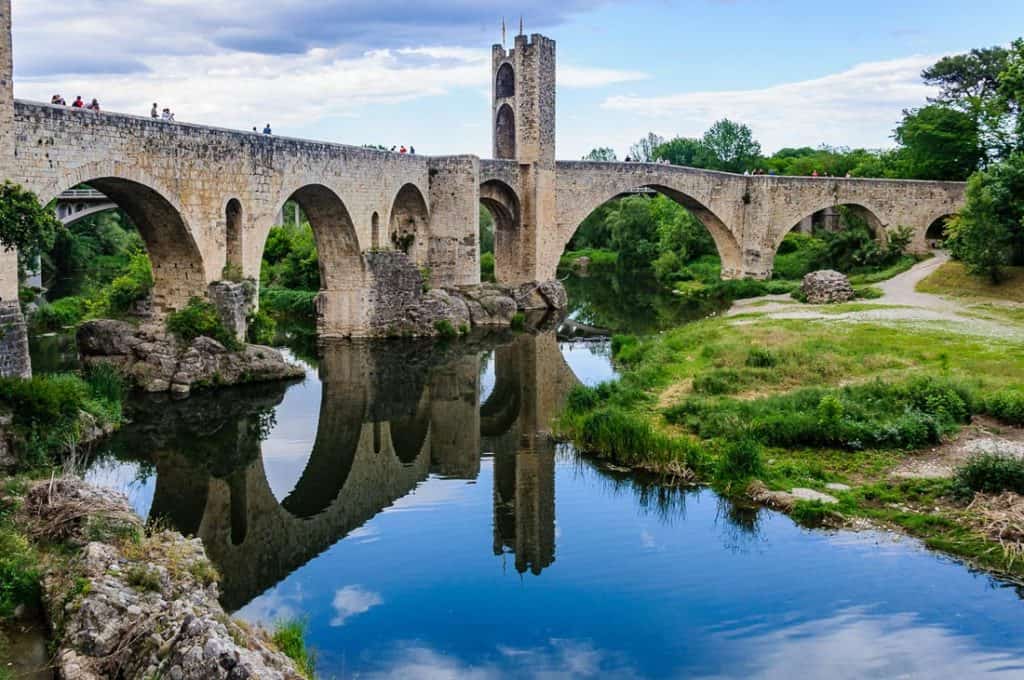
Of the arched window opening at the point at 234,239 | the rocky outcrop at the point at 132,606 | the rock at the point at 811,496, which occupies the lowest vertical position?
the rock at the point at 811,496

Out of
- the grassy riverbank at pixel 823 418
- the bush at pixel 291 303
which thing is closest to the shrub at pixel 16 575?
the grassy riverbank at pixel 823 418

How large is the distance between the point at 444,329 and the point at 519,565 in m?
16.4

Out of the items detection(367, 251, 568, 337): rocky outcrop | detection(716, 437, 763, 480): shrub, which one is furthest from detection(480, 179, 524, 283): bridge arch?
detection(716, 437, 763, 480): shrub

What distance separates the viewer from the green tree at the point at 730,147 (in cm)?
6662

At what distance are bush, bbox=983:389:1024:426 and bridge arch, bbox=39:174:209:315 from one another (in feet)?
45.5

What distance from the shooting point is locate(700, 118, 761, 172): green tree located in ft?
219

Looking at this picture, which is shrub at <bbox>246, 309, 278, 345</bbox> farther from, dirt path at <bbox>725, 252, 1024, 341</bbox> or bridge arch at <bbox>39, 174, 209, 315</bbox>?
dirt path at <bbox>725, 252, 1024, 341</bbox>

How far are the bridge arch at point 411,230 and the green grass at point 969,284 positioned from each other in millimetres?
15406

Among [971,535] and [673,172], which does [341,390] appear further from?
[673,172]

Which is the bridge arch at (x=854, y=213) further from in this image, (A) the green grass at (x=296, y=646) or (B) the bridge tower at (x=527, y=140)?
(A) the green grass at (x=296, y=646)

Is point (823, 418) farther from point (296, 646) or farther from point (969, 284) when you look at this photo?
point (969, 284)

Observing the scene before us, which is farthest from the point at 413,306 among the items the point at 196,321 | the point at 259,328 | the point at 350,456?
the point at 350,456

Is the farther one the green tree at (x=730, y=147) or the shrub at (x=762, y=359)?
the green tree at (x=730, y=147)

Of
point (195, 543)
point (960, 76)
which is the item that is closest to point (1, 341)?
point (195, 543)
